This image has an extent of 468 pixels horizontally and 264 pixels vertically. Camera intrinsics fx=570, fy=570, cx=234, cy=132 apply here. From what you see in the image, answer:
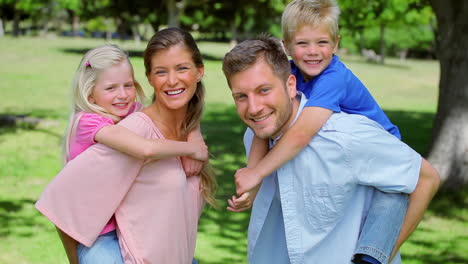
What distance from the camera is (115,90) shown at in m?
3.00

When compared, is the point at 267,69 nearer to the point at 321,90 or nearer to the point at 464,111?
the point at 321,90

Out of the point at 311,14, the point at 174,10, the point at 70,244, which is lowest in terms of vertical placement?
the point at 174,10

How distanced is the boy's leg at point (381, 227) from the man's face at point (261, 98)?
593 mm

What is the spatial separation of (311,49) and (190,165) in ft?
3.09

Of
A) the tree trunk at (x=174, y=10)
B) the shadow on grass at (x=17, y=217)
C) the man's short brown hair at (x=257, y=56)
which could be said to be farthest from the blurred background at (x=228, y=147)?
the tree trunk at (x=174, y=10)

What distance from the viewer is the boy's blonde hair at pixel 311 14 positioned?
125 inches

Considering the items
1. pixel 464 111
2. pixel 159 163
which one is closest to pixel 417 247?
pixel 464 111

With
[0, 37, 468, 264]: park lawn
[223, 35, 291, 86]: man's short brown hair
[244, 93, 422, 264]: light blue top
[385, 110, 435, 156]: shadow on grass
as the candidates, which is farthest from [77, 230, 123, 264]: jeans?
[385, 110, 435, 156]: shadow on grass

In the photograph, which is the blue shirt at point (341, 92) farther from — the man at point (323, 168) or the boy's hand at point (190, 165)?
the boy's hand at point (190, 165)

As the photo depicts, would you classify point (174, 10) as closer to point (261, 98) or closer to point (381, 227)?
point (261, 98)

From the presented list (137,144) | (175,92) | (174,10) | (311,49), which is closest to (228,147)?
(311,49)

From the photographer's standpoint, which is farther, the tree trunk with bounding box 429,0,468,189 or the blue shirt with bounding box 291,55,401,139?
the tree trunk with bounding box 429,0,468,189

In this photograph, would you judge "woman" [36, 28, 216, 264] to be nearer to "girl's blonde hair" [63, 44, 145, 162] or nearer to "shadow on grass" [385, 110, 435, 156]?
"girl's blonde hair" [63, 44, 145, 162]

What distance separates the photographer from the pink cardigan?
105 inches
